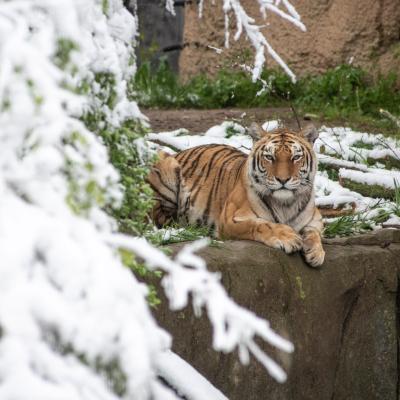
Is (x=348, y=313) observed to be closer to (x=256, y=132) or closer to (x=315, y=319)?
(x=315, y=319)

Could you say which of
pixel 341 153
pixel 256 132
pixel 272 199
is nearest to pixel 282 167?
pixel 272 199

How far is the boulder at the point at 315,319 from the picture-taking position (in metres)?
4.51

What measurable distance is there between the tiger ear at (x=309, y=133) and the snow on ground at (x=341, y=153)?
0.69 m

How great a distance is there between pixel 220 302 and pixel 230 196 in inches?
151

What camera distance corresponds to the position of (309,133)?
5574mm

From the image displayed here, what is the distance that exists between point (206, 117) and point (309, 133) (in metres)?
3.78

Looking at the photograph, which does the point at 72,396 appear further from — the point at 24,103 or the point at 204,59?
the point at 204,59

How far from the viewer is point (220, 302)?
182cm

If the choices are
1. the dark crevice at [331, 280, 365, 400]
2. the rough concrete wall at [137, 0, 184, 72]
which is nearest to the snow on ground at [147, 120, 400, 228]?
the dark crevice at [331, 280, 365, 400]

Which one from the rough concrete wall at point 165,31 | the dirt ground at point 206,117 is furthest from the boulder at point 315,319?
the rough concrete wall at point 165,31

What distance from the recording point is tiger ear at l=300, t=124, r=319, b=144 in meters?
5.56

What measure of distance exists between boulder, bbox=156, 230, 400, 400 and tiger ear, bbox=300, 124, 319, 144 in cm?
59

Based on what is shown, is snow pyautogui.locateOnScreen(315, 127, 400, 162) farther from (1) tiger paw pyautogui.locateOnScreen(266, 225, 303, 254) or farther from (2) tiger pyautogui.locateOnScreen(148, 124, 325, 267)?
(1) tiger paw pyautogui.locateOnScreen(266, 225, 303, 254)

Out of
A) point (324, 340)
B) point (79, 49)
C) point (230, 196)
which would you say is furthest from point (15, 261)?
point (230, 196)
